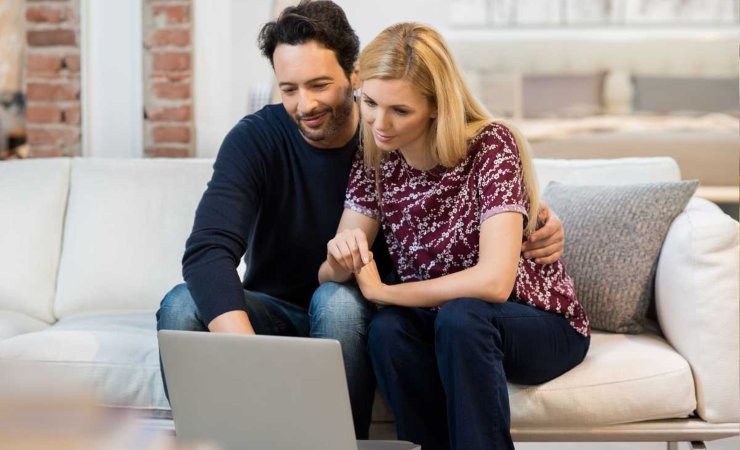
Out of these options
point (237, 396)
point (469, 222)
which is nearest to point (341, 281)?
point (469, 222)

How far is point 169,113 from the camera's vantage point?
10.6 ft

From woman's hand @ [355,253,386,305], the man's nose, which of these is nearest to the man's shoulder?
the man's nose

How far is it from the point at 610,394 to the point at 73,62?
2.07 m

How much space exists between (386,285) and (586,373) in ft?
1.38

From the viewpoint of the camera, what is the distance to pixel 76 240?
252 centimetres

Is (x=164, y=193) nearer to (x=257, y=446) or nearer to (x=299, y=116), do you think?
(x=299, y=116)

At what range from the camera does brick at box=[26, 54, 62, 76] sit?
3.19 m

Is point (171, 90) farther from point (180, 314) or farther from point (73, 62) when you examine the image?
point (180, 314)

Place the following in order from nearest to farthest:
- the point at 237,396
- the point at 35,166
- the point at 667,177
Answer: the point at 237,396, the point at 667,177, the point at 35,166

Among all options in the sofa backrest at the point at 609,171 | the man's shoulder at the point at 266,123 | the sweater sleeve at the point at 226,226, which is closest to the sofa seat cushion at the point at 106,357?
the sweater sleeve at the point at 226,226

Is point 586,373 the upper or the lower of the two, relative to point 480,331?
lower

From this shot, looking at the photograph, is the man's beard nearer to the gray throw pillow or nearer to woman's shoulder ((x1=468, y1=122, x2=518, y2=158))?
woman's shoulder ((x1=468, y1=122, x2=518, y2=158))

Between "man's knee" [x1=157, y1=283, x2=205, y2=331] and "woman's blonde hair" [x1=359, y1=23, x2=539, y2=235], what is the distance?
54cm

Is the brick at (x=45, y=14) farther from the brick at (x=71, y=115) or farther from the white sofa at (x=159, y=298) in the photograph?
the white sofa at (x=159, y=298)
